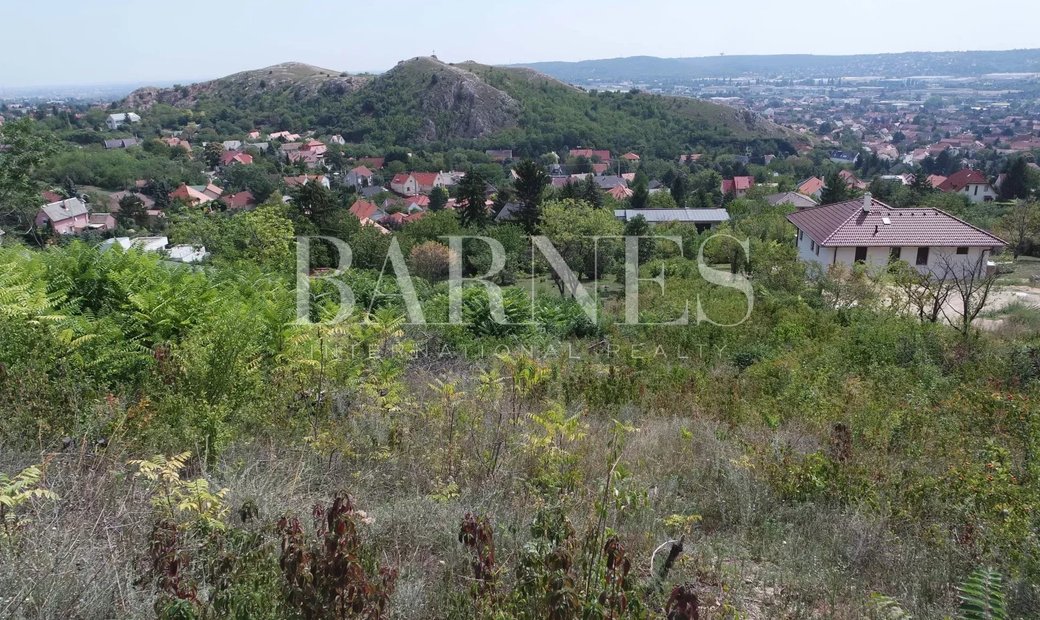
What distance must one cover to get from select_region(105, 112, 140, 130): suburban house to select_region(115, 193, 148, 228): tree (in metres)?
74.8

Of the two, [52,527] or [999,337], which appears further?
[999,337]

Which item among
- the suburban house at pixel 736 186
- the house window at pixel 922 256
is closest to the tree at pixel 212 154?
the suburban house at pixel 736 186

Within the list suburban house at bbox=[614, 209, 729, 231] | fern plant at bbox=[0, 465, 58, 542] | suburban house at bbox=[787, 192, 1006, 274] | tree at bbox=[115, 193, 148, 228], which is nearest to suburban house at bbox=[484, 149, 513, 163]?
suburban house at bbox=[614, 209, 729, 231]

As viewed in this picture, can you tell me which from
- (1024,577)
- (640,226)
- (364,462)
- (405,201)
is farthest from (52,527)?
(405,201)

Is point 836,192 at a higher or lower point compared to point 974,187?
higher

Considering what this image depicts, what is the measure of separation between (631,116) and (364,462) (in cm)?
12705

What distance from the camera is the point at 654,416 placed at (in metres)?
6.08

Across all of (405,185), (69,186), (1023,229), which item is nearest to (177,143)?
(69,186)

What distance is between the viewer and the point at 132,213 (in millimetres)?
56219

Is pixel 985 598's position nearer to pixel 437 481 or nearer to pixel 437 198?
pixel 437 481

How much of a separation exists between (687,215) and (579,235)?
26.1m

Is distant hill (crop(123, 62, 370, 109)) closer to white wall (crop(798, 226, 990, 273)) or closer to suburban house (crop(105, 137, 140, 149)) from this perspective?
suburban house (crop(105, 137, 140, 149))

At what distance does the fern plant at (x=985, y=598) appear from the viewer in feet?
8.25

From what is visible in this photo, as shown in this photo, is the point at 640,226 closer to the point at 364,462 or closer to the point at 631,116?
the point at 364,462
